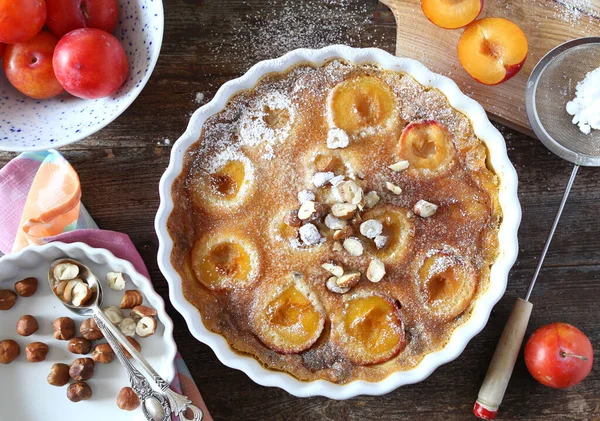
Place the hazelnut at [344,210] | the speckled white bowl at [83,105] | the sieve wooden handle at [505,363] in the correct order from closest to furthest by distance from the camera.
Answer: the hazelnut at [344,210] < the speckled white bowl at [83,105] < the sieve wooden handle at [505,363]

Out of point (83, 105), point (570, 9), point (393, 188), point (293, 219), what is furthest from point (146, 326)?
point (570, 9)

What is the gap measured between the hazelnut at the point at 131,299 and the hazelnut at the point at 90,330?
9 cm

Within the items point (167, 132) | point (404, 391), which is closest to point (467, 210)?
point (404, 391)

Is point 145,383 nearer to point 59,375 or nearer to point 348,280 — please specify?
point 59,375

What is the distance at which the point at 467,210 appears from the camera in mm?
1636

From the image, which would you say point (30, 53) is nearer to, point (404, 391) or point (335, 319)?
point (335, 319)

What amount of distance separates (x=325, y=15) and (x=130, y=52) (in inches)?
22.3

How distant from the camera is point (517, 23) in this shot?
5.91 feet

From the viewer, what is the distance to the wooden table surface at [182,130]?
185cm

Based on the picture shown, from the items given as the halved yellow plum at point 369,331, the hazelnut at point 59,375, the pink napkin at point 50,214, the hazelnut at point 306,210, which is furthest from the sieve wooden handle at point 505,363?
the hazelnut at point 59,375

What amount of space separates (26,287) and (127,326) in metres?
0.30

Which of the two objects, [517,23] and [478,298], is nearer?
[478,298]

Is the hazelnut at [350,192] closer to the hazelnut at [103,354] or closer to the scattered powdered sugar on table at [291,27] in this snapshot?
the scattered powdered sugar on table at [291,27]

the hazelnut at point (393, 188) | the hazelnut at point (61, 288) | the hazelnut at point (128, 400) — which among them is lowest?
the hazelnut at point (128, 400)
